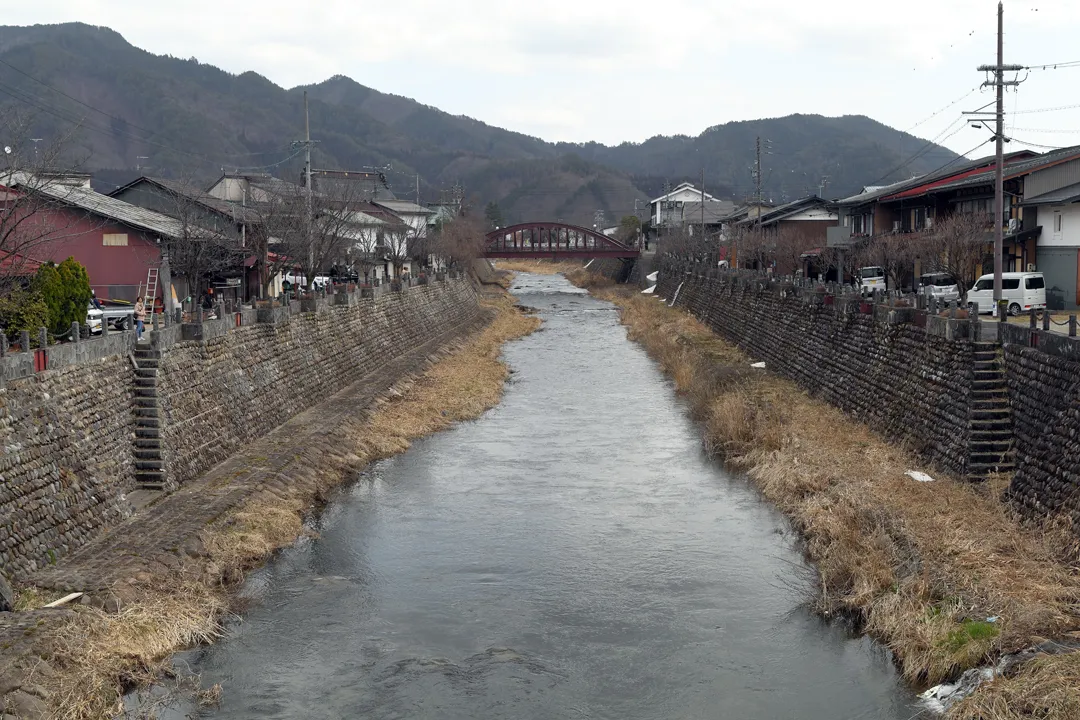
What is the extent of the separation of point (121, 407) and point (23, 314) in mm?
2581

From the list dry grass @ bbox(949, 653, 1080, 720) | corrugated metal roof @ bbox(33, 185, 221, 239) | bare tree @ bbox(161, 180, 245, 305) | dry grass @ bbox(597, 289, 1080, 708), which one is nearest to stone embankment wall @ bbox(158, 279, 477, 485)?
bare tree @ bbox(161, 180, 245, 305)

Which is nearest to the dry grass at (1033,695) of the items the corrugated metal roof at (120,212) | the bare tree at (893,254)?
the corrugated metal roof at (120,212)

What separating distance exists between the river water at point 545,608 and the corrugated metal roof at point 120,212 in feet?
47.4

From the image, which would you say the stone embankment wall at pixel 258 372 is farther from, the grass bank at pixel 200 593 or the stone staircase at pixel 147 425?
the grass bank at pixel 200 593

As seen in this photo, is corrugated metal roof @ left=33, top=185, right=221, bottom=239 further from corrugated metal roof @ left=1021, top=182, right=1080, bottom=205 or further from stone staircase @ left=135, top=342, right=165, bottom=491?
corrugated metal roof @ left=1021, top=182, right=1080, bottom=205

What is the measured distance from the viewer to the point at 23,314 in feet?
62.0

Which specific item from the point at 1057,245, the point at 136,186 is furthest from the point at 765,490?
the point at 136,186

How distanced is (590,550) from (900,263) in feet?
106

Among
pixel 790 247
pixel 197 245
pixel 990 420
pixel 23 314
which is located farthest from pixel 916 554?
pixel 790 247

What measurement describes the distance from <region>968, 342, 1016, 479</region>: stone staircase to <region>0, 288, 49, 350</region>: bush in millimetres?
17549

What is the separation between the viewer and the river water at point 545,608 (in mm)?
12727

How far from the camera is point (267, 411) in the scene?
84.8 ft

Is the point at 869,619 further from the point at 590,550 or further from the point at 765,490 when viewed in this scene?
the point at 765,490

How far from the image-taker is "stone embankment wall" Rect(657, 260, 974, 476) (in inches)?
810
